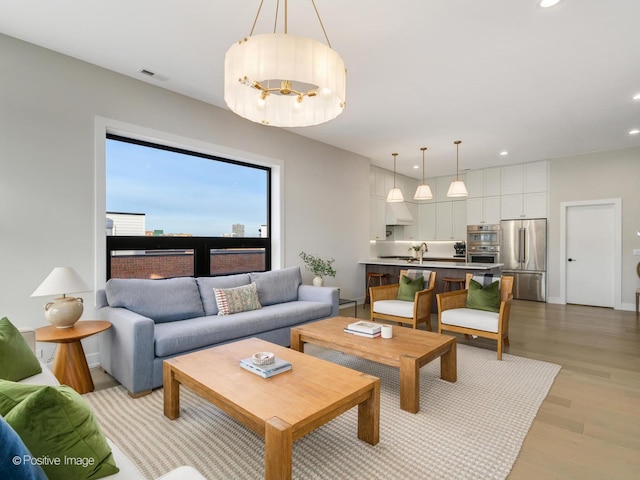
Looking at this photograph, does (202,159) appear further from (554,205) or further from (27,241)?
(554,205)

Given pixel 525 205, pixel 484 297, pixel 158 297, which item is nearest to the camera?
pixel 158 297

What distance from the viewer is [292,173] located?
5.23 meters

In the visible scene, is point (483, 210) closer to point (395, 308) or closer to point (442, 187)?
point (442, 187)

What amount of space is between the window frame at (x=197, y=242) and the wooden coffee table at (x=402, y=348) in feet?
5.99

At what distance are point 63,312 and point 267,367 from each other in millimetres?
1815

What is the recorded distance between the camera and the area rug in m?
1.82

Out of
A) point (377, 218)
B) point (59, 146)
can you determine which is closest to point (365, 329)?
point (59, 146)

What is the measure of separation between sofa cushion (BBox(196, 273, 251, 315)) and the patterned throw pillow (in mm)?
66

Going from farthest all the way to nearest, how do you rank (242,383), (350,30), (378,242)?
A: 1. (378,242)
2. (350,30)
3. (242,383)

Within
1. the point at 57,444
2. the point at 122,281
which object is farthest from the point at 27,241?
the point at 57,444

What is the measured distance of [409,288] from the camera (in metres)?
4.53

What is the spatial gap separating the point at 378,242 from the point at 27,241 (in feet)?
19.8

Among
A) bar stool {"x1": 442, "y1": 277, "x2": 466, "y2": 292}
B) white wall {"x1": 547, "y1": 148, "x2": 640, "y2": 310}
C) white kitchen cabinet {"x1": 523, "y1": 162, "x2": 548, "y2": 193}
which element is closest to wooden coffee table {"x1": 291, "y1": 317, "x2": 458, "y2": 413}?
bar stool {"x1": 442, "y1": 277, "x2": 466, "y2": 292}

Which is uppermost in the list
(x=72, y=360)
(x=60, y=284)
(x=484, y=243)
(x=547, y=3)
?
(x=547, y=3)
